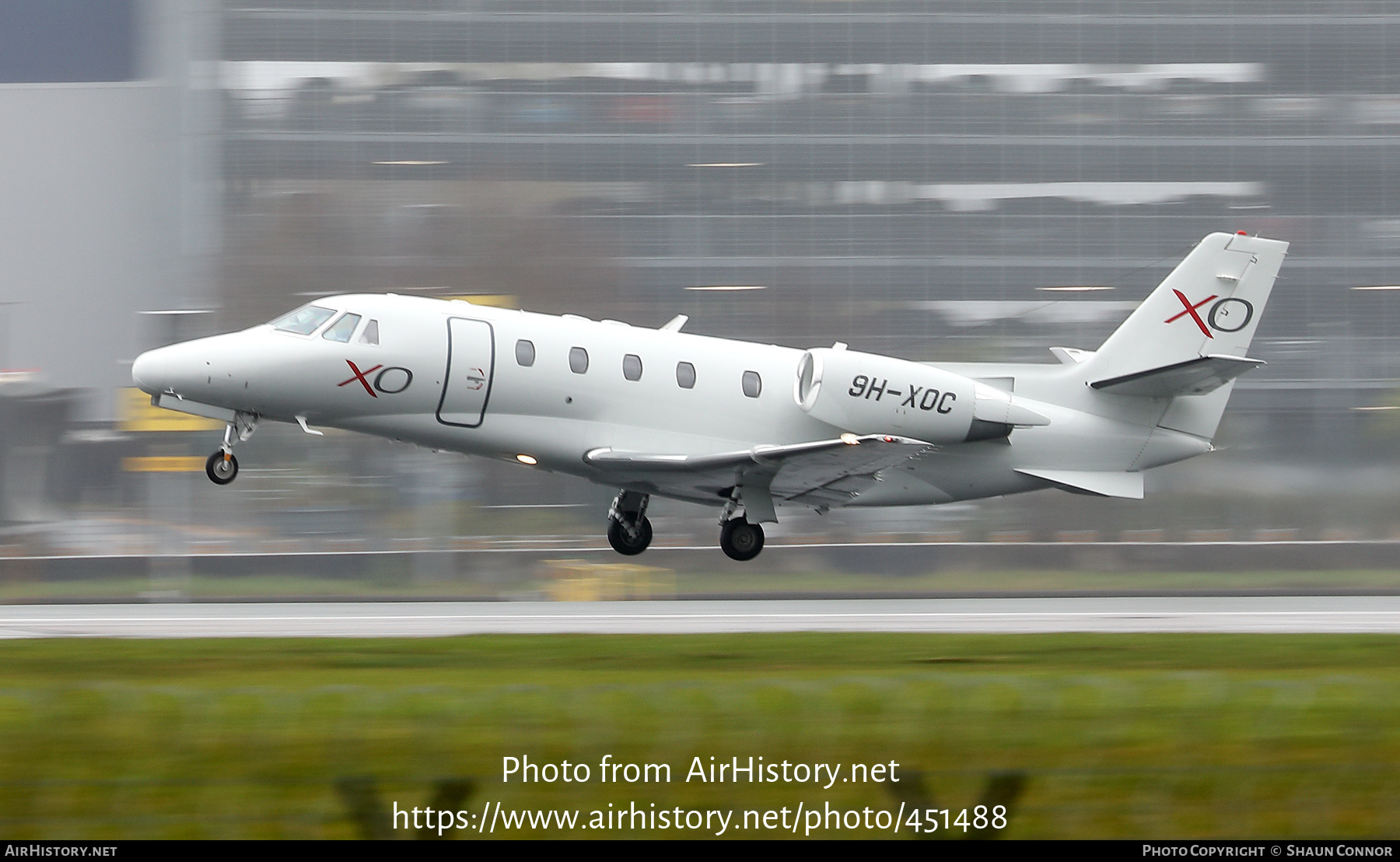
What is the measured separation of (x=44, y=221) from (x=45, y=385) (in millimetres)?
9988

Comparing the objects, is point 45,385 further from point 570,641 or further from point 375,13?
point 570,641

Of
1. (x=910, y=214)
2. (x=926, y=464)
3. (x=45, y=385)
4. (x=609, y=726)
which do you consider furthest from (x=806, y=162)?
(x=609, y=726)

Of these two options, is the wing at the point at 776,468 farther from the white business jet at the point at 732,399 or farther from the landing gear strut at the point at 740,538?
the landing gear strut at the point at 740,538

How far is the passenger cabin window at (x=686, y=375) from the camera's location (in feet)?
68.5

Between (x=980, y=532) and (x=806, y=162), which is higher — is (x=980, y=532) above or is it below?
below

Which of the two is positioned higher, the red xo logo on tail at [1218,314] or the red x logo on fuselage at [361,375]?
the red xo logo on tail at [1218,314]

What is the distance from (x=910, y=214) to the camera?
34.6 meters

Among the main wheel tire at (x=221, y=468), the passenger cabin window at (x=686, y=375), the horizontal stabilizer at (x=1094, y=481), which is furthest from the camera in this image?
the horizontal stabilizer at (x=1094, y=481)

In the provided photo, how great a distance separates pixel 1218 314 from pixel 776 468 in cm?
760

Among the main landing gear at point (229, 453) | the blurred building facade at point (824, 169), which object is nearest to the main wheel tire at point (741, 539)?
the main landing gear at point (229, 453)

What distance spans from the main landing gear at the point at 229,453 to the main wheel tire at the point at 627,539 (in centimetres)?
542

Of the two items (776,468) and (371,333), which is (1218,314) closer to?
(776,468)

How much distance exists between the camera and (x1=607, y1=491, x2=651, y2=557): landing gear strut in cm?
2217
